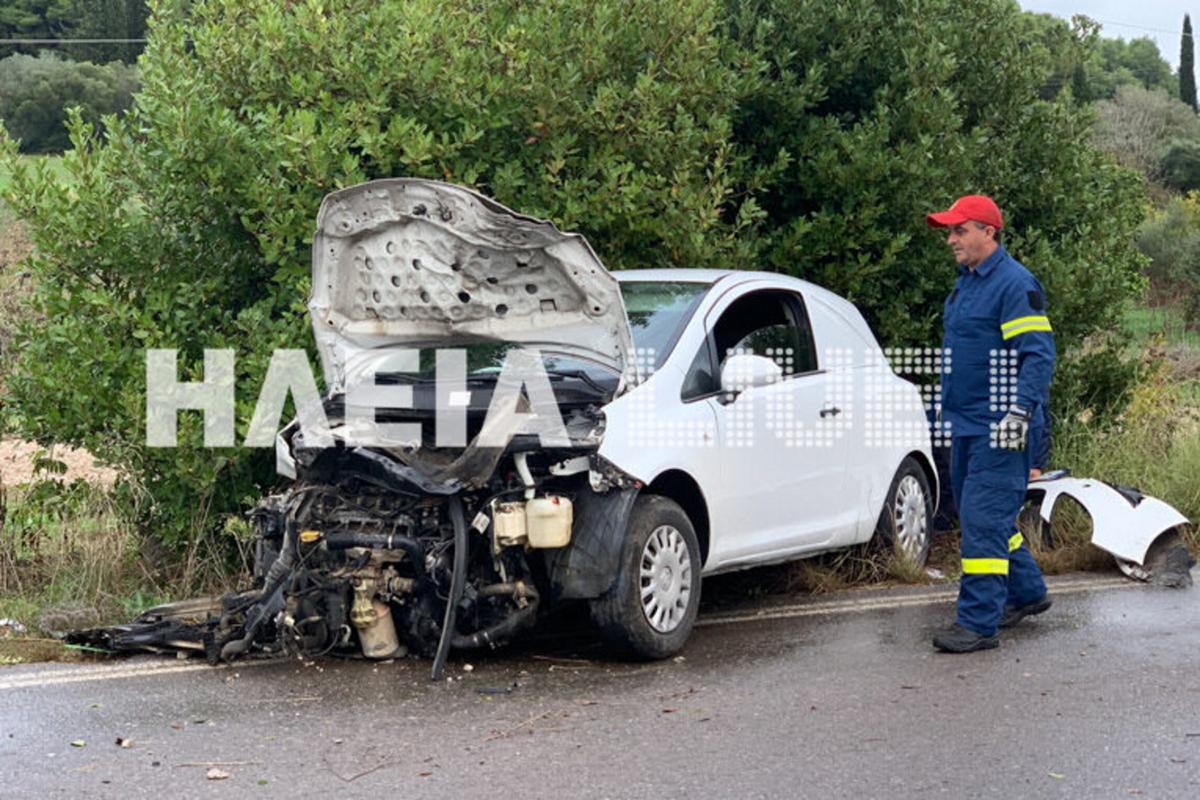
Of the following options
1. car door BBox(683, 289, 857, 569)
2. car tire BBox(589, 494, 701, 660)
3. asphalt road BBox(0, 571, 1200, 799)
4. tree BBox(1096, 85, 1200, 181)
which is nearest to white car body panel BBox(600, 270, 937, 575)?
car door BBox(683, 289, 857, 569)

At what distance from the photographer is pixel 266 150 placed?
29.0ft

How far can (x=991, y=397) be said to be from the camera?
7.48m

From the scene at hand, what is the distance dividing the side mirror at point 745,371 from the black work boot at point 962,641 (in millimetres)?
1529

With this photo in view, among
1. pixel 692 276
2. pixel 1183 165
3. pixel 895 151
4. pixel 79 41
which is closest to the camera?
pixel 692 276

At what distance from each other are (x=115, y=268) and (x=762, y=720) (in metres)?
5.23

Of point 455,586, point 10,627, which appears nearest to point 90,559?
point 10,627

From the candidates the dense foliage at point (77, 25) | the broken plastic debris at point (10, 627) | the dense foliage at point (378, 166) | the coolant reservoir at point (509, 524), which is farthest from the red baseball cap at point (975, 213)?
the dense foliage at point (77, 25)

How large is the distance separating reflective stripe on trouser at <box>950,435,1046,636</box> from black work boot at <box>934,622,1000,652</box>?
32 mm

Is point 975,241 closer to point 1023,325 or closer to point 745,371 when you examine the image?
point 1023,325

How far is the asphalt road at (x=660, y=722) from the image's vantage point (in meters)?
5.24

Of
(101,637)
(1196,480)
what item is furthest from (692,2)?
(101,637)

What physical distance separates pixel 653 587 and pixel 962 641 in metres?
1.56

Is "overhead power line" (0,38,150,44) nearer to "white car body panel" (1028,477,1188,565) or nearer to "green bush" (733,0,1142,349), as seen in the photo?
"green bush" (733,0,1142,349)

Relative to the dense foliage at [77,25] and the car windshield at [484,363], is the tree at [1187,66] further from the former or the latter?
the car windshield at [484,363]
